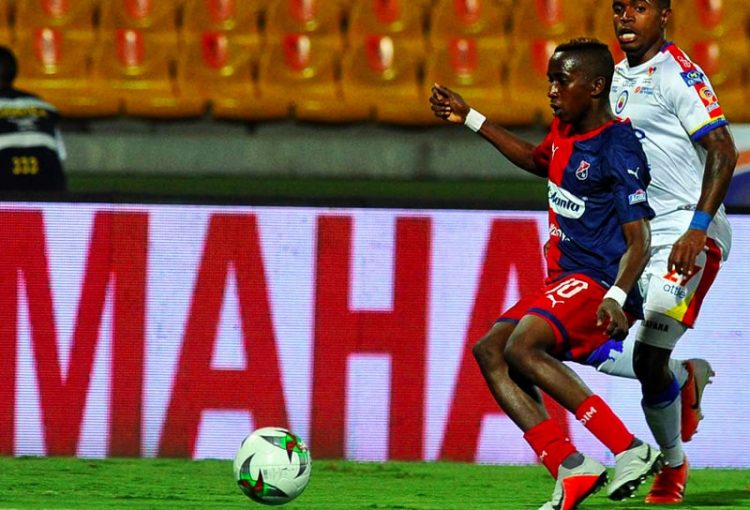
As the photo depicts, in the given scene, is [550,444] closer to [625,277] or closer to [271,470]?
[625,277]

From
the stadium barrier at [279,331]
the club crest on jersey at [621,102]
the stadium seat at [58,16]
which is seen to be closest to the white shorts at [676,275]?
the club crest on jersey at [621,102]

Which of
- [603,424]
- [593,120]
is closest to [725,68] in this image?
[593,120]

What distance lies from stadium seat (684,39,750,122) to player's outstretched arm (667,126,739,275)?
565 cm

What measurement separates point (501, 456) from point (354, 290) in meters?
1.02

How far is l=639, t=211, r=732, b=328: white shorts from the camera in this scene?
530cm

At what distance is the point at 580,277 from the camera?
4957 millimetres

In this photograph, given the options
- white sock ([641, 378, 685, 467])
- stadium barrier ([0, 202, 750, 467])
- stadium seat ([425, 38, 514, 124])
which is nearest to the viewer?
white sock ([641, 378, 685, 467])

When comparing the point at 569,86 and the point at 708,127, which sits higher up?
the point at 569,86

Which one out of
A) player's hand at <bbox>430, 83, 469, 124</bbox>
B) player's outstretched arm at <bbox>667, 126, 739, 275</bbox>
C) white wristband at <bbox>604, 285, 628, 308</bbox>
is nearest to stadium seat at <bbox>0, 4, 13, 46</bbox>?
player's hand at <bbox>430, 83, 469, 124</bbox>

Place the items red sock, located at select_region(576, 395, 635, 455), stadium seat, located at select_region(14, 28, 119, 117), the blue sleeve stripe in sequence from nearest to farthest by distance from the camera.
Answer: red sock, located at select_region(576, 395, 635, 455) < the blue sleeve stripe < stadium seat, located at select_region(14, 28, 119, 117)

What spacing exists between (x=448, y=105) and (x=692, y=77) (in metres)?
0.89

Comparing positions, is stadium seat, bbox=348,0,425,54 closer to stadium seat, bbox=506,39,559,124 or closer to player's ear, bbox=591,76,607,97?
stadium seat, bbox=506,39,559,124

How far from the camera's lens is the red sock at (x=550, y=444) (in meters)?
4.71

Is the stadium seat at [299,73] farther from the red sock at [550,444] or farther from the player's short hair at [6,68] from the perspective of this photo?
the red sock at [550,444]
